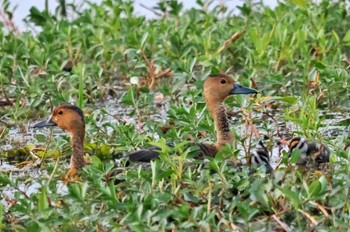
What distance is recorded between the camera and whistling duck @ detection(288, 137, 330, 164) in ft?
26.3

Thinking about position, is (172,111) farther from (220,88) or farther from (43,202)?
(43,202)

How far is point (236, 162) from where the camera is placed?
769cm

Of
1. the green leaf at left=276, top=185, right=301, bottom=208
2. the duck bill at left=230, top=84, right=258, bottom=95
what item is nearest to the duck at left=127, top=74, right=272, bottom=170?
the duck bill at left=230, top=84, right=258, bottom=95

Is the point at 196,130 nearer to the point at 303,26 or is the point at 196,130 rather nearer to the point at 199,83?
the point at 199,83

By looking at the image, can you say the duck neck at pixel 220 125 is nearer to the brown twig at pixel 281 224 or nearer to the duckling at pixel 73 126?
the duckling at pixel 73 126

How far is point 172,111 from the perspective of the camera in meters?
8.61

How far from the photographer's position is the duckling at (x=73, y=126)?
8.24 metres

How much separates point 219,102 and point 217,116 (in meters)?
0.17

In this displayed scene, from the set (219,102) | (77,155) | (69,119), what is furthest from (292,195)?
(219,102)

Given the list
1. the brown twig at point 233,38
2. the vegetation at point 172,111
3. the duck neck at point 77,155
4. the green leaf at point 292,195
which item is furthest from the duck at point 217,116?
the brown twig at point 233,38

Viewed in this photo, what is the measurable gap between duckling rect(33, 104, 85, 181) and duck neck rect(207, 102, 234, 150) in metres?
0.92

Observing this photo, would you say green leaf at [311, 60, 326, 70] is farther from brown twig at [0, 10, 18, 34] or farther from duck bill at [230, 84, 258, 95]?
brown twig at [0, 10, 18, 34]

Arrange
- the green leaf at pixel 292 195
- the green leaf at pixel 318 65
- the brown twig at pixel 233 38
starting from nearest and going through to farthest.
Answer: the green leaf at pixel 292 195 → the green leaf at pixel 318 65 → the brown twig at pixel 233 38

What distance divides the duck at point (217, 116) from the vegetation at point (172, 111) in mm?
108
